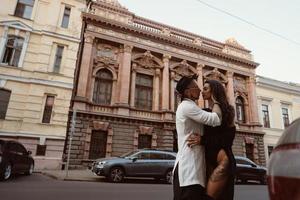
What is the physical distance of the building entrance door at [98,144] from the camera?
16.2 metres

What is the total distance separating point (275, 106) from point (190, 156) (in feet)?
88.6

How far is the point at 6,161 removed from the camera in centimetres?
898

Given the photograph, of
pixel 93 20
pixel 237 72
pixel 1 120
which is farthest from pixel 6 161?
pixel 237 72

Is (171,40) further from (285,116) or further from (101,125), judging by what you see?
(285,116)

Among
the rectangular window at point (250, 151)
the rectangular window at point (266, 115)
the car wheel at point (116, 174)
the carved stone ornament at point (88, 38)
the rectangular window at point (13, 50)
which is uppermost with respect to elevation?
the carved stone ornament at point (88, 38)

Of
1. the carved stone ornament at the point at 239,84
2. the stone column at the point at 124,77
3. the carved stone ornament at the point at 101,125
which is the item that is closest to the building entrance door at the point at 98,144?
the carved stone ornament at the point at 101,125

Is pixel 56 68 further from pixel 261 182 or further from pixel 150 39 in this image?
pixel 261 182

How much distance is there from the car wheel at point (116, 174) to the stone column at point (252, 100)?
1744cm

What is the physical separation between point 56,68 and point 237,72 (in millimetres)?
18225

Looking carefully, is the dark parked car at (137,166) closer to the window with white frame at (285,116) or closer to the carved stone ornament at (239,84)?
the carved stone ornament at (239,84)

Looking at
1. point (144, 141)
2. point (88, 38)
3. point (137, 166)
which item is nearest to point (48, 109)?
point (88, 38)

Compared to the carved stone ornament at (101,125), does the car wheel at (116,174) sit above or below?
below

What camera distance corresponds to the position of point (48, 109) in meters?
16.0

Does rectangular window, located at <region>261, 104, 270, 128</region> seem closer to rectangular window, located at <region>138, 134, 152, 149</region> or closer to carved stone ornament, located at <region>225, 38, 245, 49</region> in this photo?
carved stone ornament, located at <region>225, 38, 245, 49</region>
